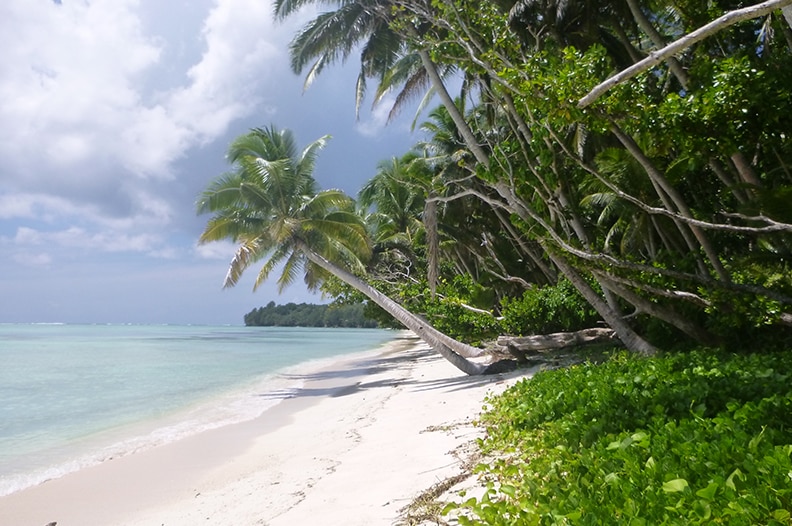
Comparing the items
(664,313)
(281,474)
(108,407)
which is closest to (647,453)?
(281,474)

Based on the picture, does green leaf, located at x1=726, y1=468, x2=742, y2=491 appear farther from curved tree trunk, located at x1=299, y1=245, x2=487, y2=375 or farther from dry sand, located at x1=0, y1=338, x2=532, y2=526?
curved tree trunk, located at x1=299, y1=245, x2=487, y2=375

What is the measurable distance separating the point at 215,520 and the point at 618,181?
7873 mm

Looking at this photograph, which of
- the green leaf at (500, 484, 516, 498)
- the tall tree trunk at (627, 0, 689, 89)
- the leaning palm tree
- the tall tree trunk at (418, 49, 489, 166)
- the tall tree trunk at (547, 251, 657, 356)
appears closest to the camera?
the green leaf at (500, 484, 516, 498)

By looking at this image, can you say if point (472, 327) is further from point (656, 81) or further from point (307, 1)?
point (307, 1)

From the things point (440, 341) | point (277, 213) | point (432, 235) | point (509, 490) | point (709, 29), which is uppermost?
point (277, 213)

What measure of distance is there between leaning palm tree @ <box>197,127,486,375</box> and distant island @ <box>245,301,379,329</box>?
8276 centimetres

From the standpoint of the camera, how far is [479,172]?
23.1ft

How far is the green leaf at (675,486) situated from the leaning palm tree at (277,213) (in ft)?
38.7

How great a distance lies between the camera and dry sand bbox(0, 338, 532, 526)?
153 inches

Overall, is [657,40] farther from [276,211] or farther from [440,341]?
[276,211]

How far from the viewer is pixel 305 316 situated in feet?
384

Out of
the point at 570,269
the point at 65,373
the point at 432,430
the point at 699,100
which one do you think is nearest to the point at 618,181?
the point at 570,269

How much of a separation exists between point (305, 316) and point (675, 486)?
118 metres

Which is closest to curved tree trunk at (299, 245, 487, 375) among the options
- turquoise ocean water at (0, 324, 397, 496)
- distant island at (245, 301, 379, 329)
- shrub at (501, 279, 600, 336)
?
shrub at (501, 279, 600, 336)
